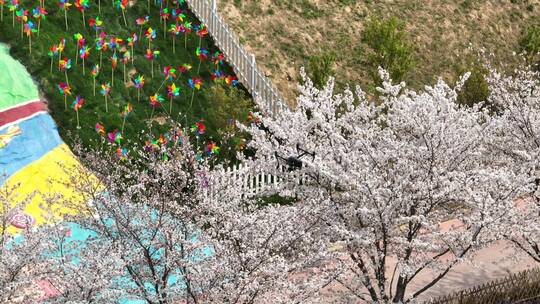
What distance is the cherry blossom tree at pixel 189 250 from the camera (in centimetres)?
1105

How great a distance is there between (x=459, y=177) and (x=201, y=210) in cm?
420

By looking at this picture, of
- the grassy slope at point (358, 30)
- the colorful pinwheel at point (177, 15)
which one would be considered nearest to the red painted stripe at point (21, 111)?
the colorful pinwheel at point (177, 15)

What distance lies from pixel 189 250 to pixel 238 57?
12.9 metres

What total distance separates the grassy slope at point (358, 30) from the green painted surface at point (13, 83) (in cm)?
835

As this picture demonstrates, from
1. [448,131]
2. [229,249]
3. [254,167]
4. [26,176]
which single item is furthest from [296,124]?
[26,176]

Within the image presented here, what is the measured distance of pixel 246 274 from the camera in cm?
1083

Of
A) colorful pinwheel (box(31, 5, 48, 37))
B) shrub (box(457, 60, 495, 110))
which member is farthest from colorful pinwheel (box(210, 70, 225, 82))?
shrub (box(457, 60, 495, 110))

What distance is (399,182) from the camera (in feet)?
41.3

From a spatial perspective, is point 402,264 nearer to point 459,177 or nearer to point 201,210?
point 459,177

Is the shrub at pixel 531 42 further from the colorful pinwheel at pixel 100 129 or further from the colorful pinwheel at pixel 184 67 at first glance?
the colorful pinwheel at pixel 100 129

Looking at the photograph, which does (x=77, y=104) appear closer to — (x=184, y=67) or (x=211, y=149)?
(x=211, y=149)

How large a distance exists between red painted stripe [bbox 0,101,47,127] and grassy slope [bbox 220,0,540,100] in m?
8.41

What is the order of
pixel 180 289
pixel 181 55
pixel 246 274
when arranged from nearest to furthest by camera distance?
pixel 246 274 < pixel 180 289 < pixel 181 55

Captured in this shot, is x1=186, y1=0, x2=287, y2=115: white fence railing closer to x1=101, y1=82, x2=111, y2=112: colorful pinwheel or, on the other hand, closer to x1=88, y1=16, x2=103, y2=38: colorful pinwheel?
x1=88, y1=16, x2=103, y2=38: colorful pinwheel
